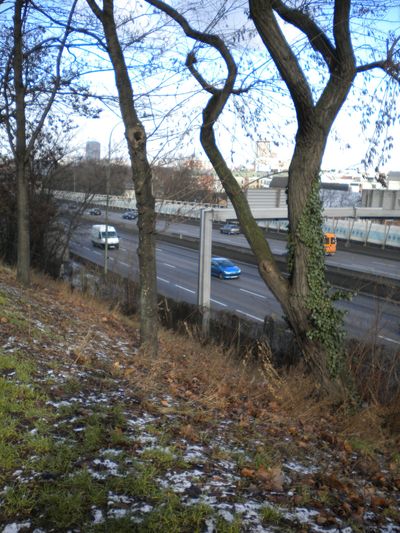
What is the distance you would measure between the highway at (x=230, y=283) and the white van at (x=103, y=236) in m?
0.91

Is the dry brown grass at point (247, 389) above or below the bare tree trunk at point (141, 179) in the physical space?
below

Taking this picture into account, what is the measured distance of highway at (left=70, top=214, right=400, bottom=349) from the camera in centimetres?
2039

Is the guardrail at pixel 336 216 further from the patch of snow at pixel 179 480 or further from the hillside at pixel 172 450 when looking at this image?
the patch of snow at pixel 179 480

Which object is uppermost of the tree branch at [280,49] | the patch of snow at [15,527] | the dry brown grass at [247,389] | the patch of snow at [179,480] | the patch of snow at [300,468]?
the tree branch at [280,49]

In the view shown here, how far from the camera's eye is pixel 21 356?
5.60m

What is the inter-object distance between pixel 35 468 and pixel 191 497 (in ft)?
3.35

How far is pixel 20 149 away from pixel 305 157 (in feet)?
25.4

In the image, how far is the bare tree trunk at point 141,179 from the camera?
7.30m

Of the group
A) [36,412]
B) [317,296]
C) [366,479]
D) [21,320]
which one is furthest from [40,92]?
[366,479]

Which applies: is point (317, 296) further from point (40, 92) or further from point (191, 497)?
point (40, 92)

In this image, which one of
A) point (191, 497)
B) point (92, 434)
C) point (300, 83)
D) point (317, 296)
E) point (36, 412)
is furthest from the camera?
point (317, 296)

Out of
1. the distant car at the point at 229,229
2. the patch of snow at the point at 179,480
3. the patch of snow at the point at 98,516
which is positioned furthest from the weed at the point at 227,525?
the distant car at the point at 229,229

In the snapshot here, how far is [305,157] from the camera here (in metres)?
→ 7.15

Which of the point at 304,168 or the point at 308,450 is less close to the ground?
the point at 304,168
